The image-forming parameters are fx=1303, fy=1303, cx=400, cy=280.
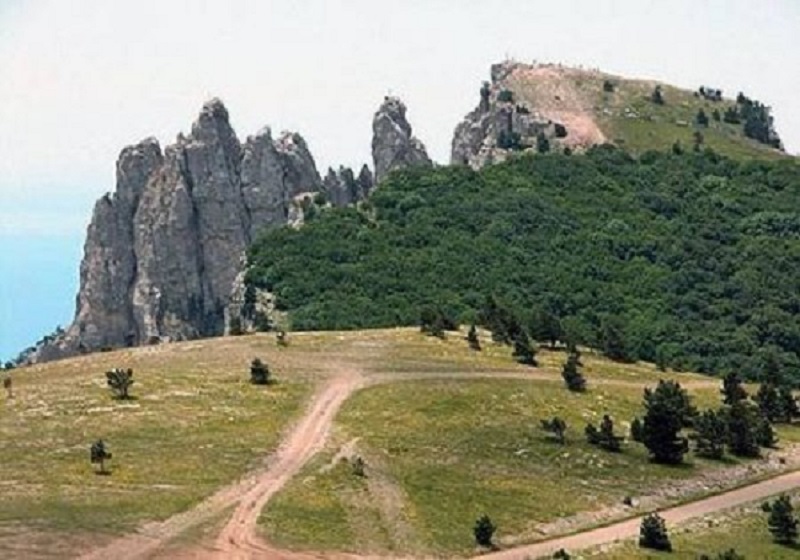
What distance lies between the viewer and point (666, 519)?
290 feet

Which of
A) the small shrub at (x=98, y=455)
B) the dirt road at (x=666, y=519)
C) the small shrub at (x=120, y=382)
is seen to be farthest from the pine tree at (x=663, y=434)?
the small shrub at (x=98, y=455)

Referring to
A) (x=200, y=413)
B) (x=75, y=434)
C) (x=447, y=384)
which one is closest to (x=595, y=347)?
(x=447, y=384)

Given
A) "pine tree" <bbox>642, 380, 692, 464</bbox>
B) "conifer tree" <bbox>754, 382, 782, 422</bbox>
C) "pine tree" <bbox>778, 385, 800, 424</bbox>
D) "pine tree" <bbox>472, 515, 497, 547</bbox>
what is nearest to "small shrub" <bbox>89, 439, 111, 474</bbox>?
"pine tree" <bbox>472, 515, 497, 547</bbox>

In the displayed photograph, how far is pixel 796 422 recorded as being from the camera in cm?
12200

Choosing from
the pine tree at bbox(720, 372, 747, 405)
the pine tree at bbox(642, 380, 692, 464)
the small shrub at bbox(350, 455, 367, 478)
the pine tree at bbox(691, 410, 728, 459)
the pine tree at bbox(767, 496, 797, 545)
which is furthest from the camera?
the pine tree at bbox(720, 372, 747, 405)

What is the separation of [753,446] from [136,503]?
5307cm

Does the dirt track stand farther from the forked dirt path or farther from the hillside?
the hillside

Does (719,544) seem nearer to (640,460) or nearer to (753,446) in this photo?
(640,460)

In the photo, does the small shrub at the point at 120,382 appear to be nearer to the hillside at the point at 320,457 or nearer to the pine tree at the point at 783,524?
the hillside at the point at 320,457

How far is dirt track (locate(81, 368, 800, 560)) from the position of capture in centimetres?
7038

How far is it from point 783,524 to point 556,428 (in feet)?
70.3

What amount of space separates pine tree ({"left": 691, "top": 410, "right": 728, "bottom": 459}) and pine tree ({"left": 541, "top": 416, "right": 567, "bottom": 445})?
38.0ft

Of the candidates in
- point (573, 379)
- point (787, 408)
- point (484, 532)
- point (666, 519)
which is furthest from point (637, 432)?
point (484, 532)

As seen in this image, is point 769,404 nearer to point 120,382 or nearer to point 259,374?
point 259,374
